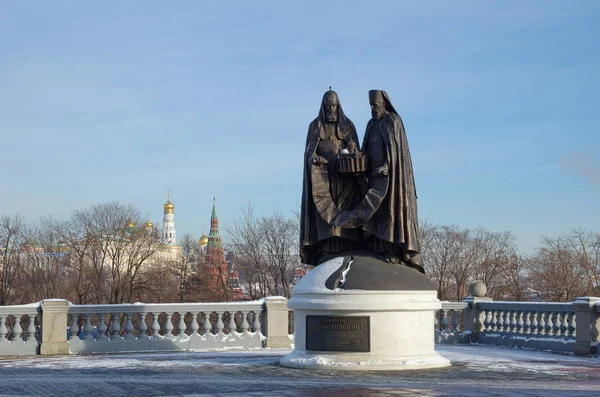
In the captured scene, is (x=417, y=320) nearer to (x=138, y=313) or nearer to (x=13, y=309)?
(x=138, y=313)

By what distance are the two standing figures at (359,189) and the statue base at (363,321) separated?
557 millimetres

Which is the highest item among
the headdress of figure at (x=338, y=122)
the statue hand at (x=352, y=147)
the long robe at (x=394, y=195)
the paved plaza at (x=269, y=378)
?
the headdress of figure at (x=338, y=122)

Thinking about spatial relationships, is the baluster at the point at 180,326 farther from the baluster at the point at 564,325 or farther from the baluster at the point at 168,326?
the baluster at the point at 564,325

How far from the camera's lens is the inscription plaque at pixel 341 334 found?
12.8 m

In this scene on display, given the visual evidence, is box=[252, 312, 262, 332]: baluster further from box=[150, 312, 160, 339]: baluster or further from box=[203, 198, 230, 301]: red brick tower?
box=[203, 198, 230, 301]: red brick tower

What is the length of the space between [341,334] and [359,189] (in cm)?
243

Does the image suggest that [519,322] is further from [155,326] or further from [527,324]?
[155,326]

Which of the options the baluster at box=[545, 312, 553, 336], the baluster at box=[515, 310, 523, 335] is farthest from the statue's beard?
the baluster at box=[515, 310, 523, 335]

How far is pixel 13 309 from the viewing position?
17.3 m

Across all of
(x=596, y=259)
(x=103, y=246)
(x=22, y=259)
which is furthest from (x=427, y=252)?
(x=22, y=259)

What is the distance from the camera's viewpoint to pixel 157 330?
59.8 feet

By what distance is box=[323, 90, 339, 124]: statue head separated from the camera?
14.1m

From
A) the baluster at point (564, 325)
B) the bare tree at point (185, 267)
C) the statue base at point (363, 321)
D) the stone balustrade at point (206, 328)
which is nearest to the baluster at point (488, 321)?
the stone balustrade at point (206, 328)

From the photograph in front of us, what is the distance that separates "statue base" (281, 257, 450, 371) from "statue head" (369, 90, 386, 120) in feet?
7.77
